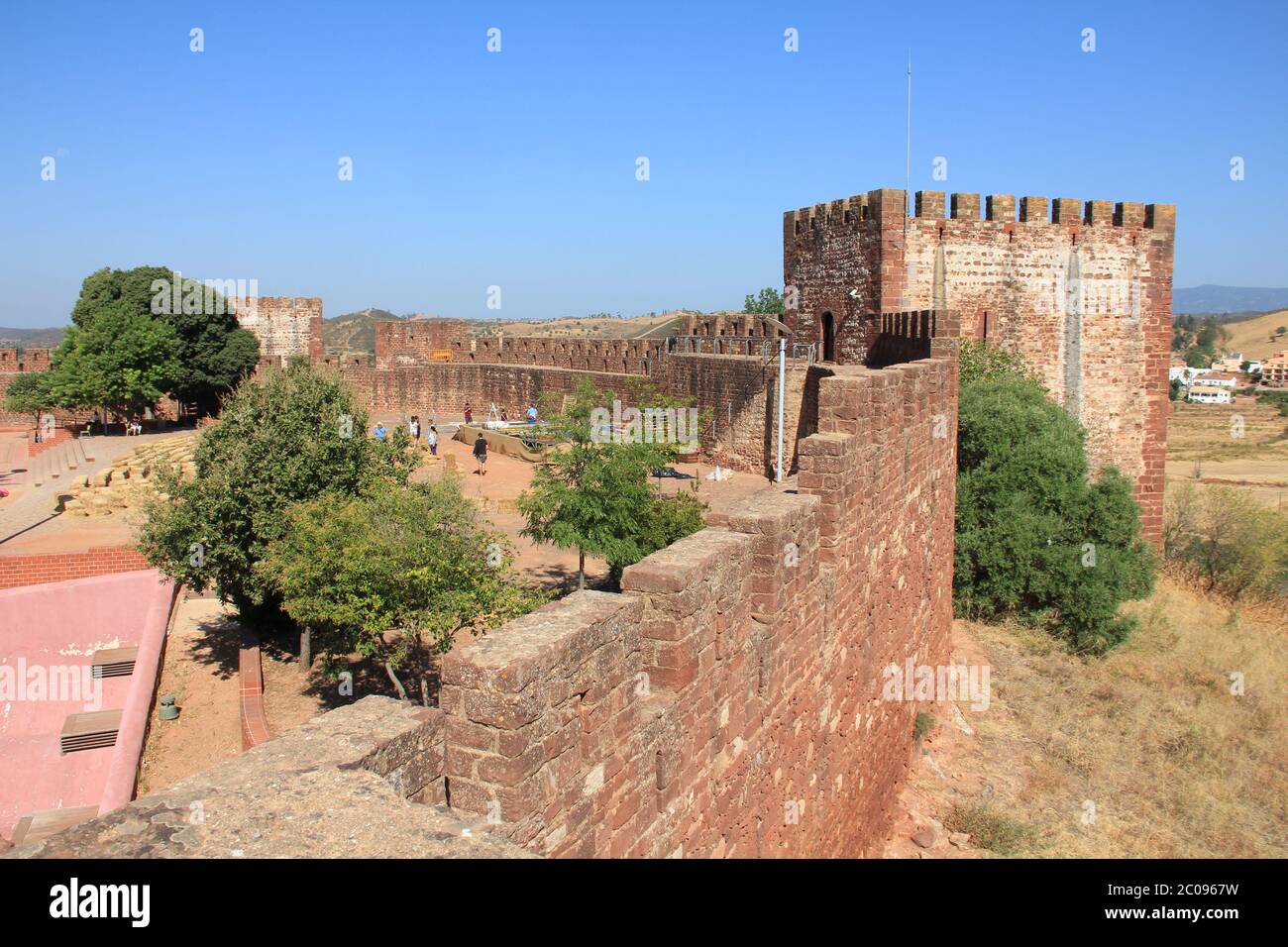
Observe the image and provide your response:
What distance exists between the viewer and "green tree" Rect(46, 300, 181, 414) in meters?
35.2

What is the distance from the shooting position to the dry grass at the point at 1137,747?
9.12m

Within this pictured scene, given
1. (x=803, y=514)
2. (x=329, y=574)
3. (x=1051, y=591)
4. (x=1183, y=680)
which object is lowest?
(x=1183, y=680)

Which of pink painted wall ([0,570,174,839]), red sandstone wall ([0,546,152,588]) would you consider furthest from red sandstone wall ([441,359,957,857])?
red sandstone wall ([0,546,152,588])

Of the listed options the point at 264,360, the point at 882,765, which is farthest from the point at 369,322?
the point at 882,765

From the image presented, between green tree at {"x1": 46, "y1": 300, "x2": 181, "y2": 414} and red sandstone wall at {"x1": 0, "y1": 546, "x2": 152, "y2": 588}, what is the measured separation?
70.4ft

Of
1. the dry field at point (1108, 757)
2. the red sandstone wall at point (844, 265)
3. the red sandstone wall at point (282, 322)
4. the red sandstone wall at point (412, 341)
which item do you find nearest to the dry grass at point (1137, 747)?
the dry field at point (1108, 757)

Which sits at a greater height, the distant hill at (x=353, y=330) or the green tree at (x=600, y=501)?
the distant hill at (x=353, y=330)

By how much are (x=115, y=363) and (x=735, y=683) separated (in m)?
36.6

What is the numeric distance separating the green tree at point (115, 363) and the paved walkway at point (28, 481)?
1.68 meters

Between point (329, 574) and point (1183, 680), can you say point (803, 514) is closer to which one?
point (329, 574)

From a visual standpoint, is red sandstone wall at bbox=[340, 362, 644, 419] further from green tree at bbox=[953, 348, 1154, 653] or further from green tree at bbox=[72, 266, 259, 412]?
green tree at bbox=[953, 348, 1154, 653]

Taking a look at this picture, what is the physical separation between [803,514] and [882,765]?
3.44 m

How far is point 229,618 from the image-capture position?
1516cm

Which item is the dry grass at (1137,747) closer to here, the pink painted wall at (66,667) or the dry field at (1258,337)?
the pink painted wall at (66,667)
